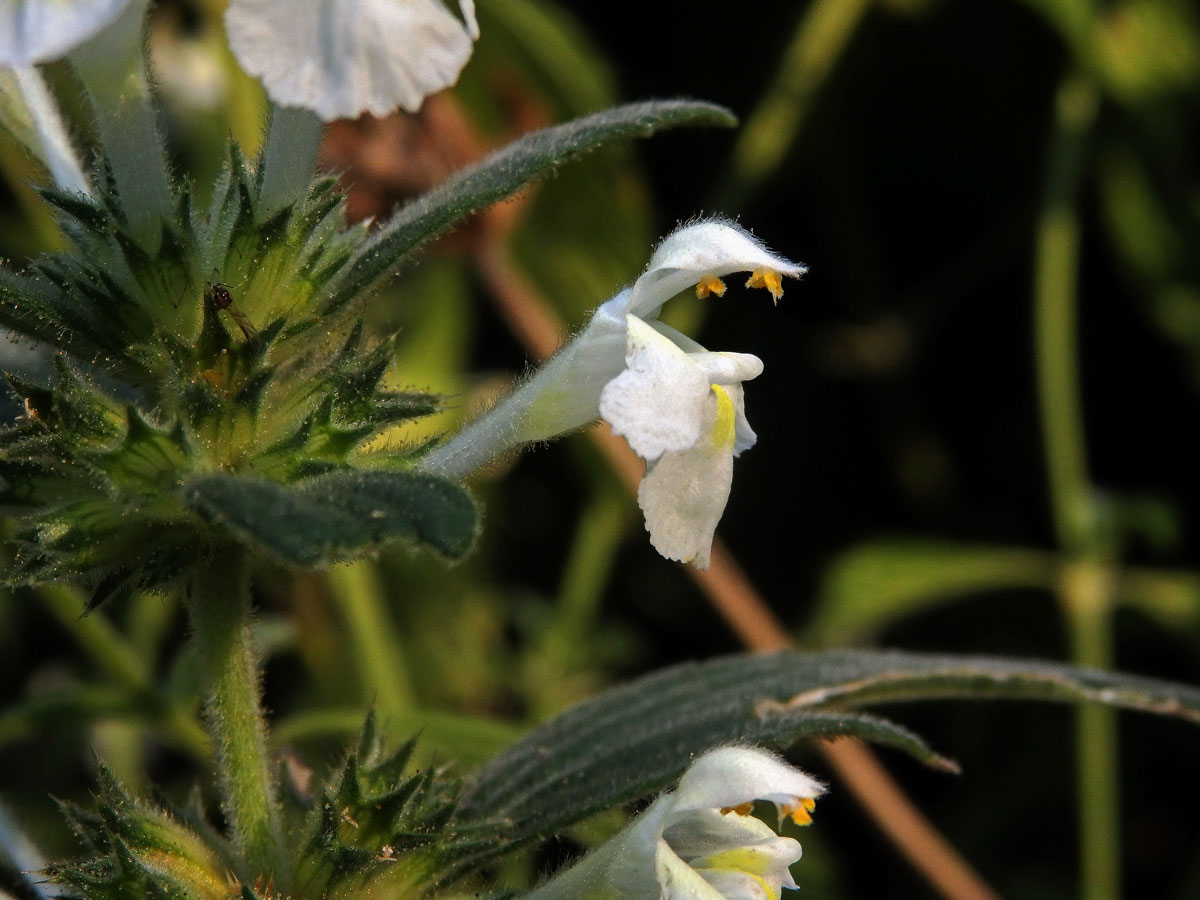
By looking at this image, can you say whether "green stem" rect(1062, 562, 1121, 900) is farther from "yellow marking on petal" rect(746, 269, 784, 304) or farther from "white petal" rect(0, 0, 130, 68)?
"white petal" rect(0, 0, 130, 68)

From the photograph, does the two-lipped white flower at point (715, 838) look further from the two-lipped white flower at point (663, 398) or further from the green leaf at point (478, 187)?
the green leaf at point (478, 187)

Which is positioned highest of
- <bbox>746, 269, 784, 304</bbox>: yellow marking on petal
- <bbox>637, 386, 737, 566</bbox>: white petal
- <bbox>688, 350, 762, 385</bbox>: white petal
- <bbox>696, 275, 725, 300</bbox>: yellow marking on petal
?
<bbox>746, 269, 784, 304</bbox>: yellow marking on petal

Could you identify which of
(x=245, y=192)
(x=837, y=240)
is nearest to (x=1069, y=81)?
(x=837, y=240)

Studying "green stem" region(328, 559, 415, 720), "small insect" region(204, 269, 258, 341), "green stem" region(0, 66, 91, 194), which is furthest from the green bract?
"green stem" region(328, 559, 415, 720)

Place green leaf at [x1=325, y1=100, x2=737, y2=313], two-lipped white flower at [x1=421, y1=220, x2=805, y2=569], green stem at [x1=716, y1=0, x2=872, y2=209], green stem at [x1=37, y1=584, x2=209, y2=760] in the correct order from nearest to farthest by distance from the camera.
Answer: two-lipped white flower at [x1=421, y1=220, x2=805, y2=569]
green leaf at [x1=325, y1=100, x2=737, y2=313]
green stem at [x1=37, y1=584, x2=209, y2=760]
green stem at [x1=716, y1=0, x2=872, y2=209]

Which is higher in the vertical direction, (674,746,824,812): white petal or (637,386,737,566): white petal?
(637,386,737,566): white petal

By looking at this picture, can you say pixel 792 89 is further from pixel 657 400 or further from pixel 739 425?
pixel 657 400

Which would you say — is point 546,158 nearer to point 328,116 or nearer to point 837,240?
point 328,116
